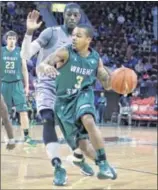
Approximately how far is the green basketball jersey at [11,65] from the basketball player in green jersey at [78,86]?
86.4 inches

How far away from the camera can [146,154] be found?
10.6 meters

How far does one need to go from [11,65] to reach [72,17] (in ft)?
10.1

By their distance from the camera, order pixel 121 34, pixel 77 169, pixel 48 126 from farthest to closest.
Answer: pixel 121 34 < pixel 77 169 < pixel 48 126

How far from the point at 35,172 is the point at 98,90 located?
11.3 metres

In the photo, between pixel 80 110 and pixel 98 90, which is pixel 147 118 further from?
pixel 80 110

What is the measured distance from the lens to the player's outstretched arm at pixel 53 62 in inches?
158

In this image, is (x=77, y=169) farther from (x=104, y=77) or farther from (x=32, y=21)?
(x=32, y=21)

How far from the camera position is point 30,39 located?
4281 mm

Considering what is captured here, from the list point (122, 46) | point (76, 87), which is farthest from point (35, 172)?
point (122, 46)

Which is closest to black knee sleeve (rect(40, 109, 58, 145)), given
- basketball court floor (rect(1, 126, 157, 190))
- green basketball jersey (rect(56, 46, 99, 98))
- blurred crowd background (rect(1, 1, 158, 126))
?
basketball court floor (rect(1, 126, 157, 190))

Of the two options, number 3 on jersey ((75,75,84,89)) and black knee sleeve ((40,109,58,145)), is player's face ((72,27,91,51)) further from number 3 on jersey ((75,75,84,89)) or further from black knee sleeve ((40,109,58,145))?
black knee sleeve ((40,109,58,145))

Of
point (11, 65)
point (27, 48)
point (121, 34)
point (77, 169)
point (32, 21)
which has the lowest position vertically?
point (77, 169)

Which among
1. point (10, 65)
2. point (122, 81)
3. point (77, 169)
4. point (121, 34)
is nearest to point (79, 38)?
point (122, 81)

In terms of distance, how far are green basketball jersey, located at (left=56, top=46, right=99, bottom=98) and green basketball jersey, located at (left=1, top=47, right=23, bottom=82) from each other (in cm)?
220
